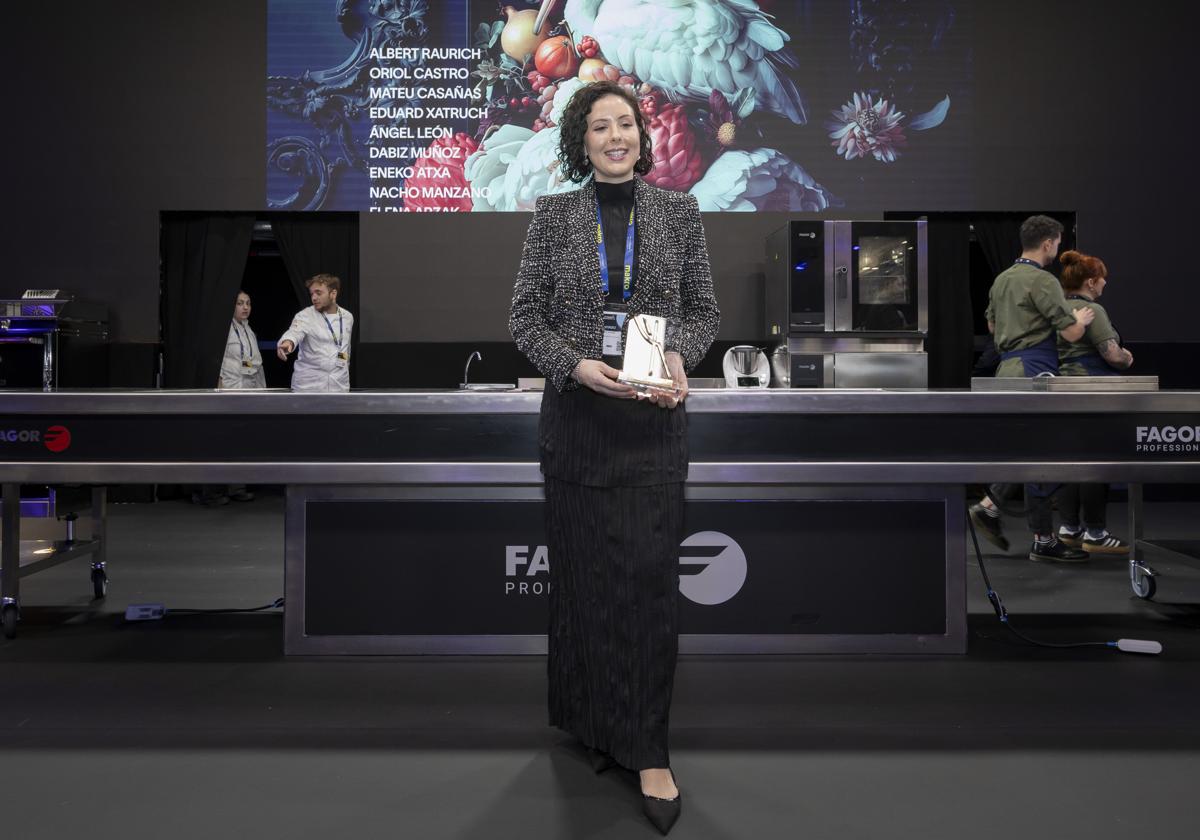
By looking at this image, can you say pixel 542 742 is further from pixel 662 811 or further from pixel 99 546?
pixel 99 546

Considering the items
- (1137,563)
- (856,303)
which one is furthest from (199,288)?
(1137,563)

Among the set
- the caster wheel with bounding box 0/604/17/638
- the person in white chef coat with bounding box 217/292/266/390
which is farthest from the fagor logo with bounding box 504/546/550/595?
the person in white chef coat with bounding box 217/292/266/390

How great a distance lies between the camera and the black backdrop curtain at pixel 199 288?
623 centimetres

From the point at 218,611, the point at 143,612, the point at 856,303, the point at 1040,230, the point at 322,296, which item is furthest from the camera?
the point at 856,303

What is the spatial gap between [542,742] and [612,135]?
129cm

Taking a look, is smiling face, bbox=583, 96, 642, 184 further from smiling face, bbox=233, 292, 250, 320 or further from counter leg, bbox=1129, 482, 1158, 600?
smiling face, bbox=233, 292, 250, 320

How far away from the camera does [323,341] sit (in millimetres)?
5039

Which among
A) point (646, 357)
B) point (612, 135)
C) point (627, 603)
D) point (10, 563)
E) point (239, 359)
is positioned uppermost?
point (612, 135)

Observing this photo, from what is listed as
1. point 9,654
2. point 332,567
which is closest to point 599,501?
point 332,567

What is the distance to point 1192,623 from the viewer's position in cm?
297

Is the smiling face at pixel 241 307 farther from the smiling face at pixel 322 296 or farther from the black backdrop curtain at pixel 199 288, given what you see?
the smiling face at pixel 322 296

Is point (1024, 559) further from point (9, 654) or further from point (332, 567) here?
point (9, 654)

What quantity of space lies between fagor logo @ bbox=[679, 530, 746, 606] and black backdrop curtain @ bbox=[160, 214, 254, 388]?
4814 millimetres

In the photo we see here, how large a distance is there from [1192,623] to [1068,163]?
4227 mm
